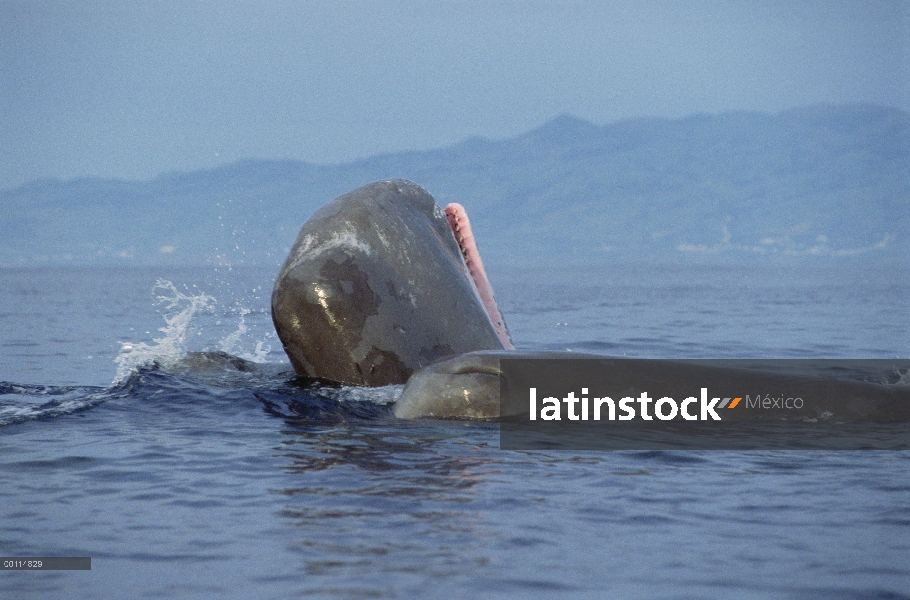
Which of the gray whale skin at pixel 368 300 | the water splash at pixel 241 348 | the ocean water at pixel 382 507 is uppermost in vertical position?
the gray whale skin at pixel 368 300

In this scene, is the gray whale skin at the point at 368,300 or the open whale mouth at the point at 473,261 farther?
the open whale mouth at the point at 473,261

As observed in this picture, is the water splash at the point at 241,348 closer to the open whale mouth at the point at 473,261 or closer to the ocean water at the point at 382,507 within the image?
the ocean water at the point at 382,507

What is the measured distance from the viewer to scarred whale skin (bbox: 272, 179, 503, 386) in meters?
9.91

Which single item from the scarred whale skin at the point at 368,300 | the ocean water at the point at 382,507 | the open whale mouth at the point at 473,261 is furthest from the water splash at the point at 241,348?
the scarred whale skin at the point at 368,300

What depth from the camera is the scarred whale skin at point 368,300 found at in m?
9.91

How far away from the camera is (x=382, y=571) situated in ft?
18.1

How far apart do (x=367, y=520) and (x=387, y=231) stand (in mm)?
4190

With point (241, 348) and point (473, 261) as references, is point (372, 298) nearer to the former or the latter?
point (473, 261)

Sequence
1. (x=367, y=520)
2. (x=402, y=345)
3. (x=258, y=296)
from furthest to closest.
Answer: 1. (x=258, y=296)
2. (x=402, y=345)
3. (x=367, y=520)

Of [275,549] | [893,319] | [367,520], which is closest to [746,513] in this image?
[367,520]

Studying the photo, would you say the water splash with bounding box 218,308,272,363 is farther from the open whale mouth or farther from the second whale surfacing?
the second whale surfacing

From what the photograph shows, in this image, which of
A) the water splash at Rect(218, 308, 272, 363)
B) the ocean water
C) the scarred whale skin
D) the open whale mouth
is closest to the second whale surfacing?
the scarred whale skin

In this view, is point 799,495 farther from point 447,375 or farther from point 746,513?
point 447,375

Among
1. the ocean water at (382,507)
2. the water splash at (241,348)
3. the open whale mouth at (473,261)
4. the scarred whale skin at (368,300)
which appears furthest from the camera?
the water splash at (241,348)
